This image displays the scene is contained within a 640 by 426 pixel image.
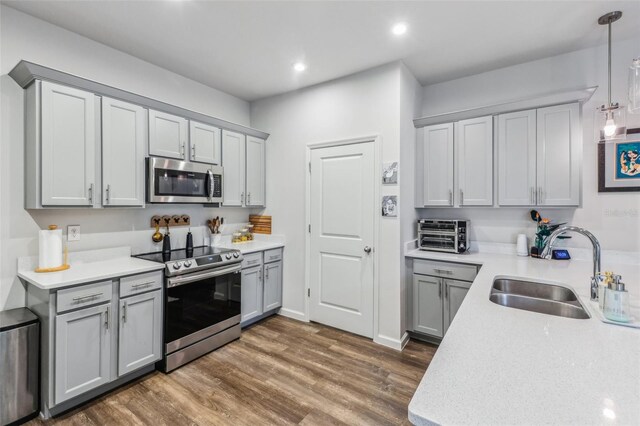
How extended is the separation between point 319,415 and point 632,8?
375 centimetres

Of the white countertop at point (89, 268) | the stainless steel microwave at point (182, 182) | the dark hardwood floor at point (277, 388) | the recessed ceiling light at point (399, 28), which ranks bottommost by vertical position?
the dark hardwood floor at point (277, 388)

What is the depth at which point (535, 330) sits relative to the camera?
1217mm

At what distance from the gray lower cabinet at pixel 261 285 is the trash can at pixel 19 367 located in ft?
5.42

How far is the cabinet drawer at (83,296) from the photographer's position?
6.41 feet

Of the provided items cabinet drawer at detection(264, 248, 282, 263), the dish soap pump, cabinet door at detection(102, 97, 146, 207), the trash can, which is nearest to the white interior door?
cabinet drawer at detection(264, 248, 282, 263)

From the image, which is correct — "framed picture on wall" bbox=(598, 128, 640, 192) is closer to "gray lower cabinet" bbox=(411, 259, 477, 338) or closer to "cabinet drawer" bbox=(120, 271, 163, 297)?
"gray lower cabinet" bbox=(411, 259, 477, 338)

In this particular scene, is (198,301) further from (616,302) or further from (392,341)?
(616,302)

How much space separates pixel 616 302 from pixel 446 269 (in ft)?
5.38

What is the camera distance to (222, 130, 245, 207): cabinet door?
3.44 metres

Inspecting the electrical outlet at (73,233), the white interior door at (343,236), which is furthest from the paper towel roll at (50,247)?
the white interior door at (343,236)

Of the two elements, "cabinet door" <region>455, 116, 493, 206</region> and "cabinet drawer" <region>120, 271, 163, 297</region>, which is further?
"cabinet door" <region>455, 116, 493, 206</region>

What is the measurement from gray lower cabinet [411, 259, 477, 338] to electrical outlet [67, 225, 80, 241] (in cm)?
314

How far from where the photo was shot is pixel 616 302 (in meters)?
1.27

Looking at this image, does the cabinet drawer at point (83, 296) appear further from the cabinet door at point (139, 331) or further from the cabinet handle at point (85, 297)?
the cabinet door at point (139, 331)
